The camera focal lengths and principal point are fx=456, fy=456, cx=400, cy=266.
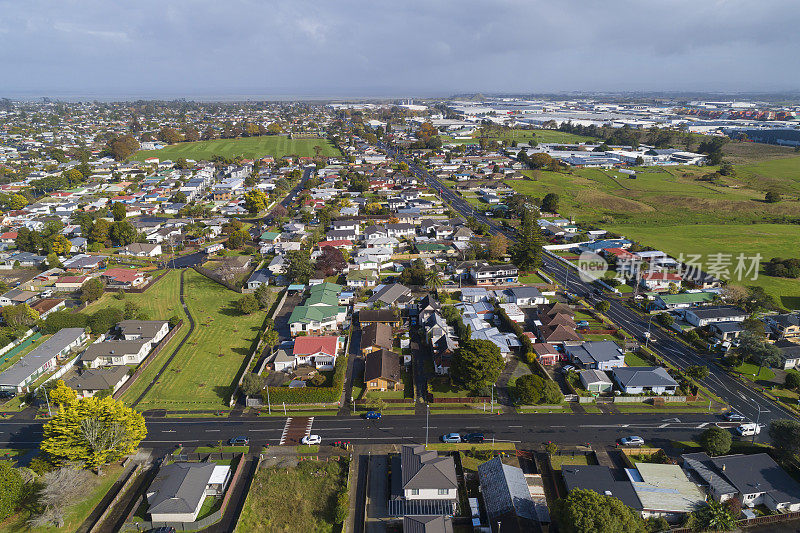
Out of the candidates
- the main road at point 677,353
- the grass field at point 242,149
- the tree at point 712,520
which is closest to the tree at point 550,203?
the main road at point 677,353

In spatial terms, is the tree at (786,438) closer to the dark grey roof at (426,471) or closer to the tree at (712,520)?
the tree at (712,520)

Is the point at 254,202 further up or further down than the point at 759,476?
further up

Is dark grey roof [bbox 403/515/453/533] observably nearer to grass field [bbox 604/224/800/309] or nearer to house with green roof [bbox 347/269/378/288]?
house with green roof [bbox 347/269/378/288]

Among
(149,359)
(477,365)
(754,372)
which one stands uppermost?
(477,365)

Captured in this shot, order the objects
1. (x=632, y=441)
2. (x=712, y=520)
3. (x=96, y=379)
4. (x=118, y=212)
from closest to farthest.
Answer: (x=712, y=520) < (x=632, y=441) < (x=96, y=379) < (x=118, y=212)

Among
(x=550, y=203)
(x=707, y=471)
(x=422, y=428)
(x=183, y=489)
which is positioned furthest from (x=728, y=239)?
(x=183, y=489)

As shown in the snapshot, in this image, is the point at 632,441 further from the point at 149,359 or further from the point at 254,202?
the point at 254,202

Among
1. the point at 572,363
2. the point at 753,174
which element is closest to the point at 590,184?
the point at 753,174
